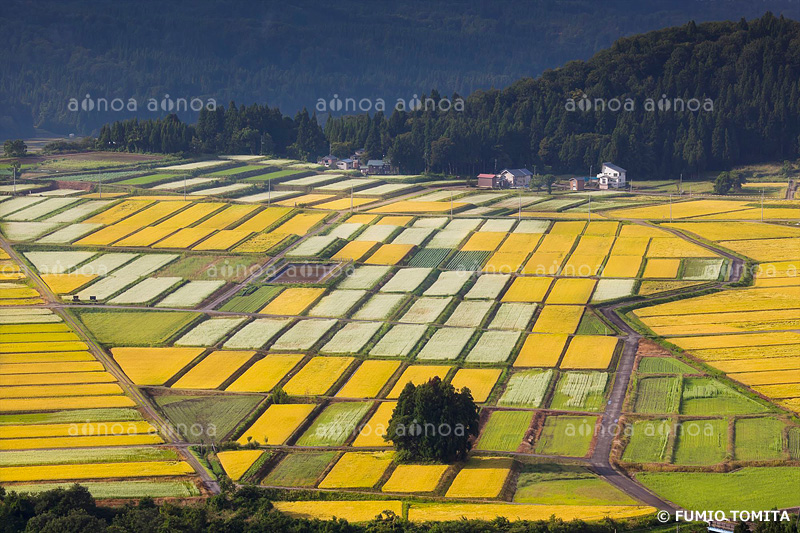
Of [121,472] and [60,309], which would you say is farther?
[60,309]

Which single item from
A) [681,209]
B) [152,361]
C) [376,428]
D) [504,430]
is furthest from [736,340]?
[681,209]

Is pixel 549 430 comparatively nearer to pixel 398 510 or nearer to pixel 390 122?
pixel 398 510

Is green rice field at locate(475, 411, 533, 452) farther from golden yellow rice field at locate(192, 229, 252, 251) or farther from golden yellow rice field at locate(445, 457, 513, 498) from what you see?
golden yellow rice field at locate(192, 229, 252, 251)

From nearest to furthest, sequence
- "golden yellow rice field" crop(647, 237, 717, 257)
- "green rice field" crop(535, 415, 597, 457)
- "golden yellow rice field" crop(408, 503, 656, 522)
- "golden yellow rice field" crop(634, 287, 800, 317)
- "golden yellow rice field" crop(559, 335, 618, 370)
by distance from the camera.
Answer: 1. "golden yellow rice field" crop(408, 503, 656, 522)
2. "green rice field" crop(535, 415, 597, 457)
3. "golden yellow rice field" crop(559, 335, 618, 370)
4. "golden yellow rice field" crop(634, 287, 800, 317)
5. "golden yellow rice field" crop(647, 237, 717, 257)

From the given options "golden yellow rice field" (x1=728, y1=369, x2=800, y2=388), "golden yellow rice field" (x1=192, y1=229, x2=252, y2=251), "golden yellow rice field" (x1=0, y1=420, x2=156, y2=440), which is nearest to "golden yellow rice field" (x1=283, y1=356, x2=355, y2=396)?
"golden yellow rice field" (x1=0, y1=420, x2=156, y2=440)

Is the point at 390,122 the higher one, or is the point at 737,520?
the point at 390,122

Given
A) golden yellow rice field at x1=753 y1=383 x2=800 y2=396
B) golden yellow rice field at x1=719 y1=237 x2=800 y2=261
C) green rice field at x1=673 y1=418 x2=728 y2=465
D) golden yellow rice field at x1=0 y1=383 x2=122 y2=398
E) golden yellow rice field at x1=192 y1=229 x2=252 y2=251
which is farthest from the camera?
golden yellow rice field at x1=192 y1=229 x2=252 y2=251

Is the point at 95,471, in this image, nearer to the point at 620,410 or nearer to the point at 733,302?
the point at 620,410

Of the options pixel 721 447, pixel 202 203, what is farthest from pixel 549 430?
pixel 202 203
